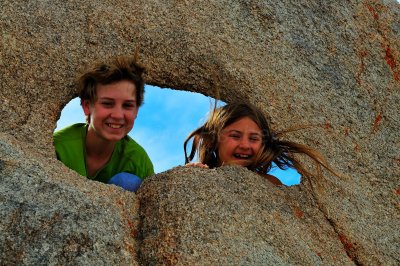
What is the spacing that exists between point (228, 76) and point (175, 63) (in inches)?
14.9

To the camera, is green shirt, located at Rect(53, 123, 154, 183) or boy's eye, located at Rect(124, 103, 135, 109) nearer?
green shirt, located at Rect(53, 123, 154, 183)

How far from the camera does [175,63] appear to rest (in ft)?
18.1

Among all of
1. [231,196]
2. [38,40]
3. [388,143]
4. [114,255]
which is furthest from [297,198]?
[38,40]

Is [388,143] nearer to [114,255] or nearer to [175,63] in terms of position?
[175,63]

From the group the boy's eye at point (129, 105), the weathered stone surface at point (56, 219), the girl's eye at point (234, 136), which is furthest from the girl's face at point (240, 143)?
the weathered stone surface at point (56, 219)

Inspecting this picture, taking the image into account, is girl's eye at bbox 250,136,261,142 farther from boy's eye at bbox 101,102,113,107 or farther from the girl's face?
boy's eye at bbox 101,102,113,107

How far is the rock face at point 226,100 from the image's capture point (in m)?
4.02

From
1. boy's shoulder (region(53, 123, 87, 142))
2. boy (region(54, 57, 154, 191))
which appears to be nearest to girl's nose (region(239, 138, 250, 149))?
boy (region(54, 57, 154, 191))

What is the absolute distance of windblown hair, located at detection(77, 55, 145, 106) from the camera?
4.98 metres

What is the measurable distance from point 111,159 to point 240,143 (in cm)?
86

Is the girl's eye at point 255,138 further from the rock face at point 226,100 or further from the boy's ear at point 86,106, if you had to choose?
the boy's ear at point 86,106

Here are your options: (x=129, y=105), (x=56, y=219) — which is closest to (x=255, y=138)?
Result: (x=129, y=105)

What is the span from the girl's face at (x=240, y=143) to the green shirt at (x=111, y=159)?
52 centimetres

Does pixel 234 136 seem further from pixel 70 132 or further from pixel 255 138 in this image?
pixel 70 132
